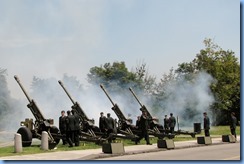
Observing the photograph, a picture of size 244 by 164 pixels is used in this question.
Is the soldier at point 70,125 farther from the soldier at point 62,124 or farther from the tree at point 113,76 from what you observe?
the tree at point 113,76

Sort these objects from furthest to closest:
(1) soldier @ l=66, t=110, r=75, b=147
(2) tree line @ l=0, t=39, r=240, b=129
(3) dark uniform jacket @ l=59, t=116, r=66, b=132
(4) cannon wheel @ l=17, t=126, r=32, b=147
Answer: (2) tree line @ l=0, t=39, r=240, b=129 < (4) cannon wheel @ l=17, t=126, r=32, b=147 < (3) dark uniform jacket @ l=59, t=116, r=66, b=132 < (1) soldier @ l=66, t=110, r=75, b=147

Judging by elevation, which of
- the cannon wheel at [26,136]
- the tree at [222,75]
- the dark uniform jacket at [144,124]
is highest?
the tree at [222,75]

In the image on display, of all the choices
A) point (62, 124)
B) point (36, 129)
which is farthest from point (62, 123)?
point (36, 129)

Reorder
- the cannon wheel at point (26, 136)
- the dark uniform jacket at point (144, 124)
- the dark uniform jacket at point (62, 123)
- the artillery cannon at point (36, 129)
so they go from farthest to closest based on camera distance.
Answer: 1. the dark uniform jacket at point (144, 124)
2. the artillery cannon at point (36, 129)
3. the cannon wheel at point (26, 136)
4. the dark uniform jacket at point (62, 123)

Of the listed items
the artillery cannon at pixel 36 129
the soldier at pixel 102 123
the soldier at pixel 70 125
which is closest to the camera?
the soldier at pixel 70 125

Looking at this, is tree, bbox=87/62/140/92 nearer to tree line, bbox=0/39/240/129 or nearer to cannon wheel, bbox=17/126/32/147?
tree line, bbox=0/39/240/129

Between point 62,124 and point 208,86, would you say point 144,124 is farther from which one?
point 208,86

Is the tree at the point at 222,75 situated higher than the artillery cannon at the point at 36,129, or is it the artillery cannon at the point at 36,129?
the tree at the point at 222,75

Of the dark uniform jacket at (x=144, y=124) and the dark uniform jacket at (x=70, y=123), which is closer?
the dark uniform jacket at (x=70, y=123)

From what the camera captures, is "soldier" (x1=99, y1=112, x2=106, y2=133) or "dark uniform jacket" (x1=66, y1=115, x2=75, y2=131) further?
"soldier" (x1=99, y1=112, x2=106, y2=133)

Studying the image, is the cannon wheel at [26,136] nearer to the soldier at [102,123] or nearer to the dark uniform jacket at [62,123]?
the dark uniform jacket at [62,123]

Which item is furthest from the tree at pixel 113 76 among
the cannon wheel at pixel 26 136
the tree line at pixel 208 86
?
the cannon wheel at pixel 26 136

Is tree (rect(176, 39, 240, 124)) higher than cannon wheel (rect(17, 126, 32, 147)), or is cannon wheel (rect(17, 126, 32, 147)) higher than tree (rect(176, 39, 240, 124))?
tree (rect(176, 39, 240, 124))

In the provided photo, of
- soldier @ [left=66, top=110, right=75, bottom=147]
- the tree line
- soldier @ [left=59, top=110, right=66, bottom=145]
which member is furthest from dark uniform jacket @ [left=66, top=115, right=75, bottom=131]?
the tree line
